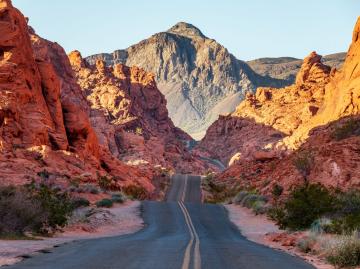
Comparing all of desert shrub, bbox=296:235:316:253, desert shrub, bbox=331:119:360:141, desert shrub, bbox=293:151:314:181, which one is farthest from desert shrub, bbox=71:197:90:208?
desert shrub, bbox=331:119:360:141

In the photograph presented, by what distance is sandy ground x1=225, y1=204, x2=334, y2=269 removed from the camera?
18.5 meters

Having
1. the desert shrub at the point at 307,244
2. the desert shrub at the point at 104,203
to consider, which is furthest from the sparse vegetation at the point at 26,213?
the desert shrub at the point at 104,203

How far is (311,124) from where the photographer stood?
85.9 m

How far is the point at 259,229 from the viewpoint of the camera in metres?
32.8

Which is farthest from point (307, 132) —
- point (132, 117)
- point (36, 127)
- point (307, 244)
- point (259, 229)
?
point (307, 244)

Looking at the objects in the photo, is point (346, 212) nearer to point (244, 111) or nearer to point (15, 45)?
point (15, 45)

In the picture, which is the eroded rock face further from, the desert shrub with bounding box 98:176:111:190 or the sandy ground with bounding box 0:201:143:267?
the sandy ground with bounding box 0:201:143:267

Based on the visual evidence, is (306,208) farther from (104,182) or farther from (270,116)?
(270,116)

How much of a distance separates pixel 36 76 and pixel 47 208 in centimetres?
3287

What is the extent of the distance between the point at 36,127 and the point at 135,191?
1345 centimetres

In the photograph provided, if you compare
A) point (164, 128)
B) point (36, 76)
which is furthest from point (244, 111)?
point (36, 76)

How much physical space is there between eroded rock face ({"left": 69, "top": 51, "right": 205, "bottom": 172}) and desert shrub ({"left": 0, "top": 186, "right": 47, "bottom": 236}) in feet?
221

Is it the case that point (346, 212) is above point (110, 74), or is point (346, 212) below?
below

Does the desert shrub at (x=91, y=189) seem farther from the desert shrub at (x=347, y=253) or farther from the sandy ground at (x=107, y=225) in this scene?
the desert shrub at (x=347, y=253)
